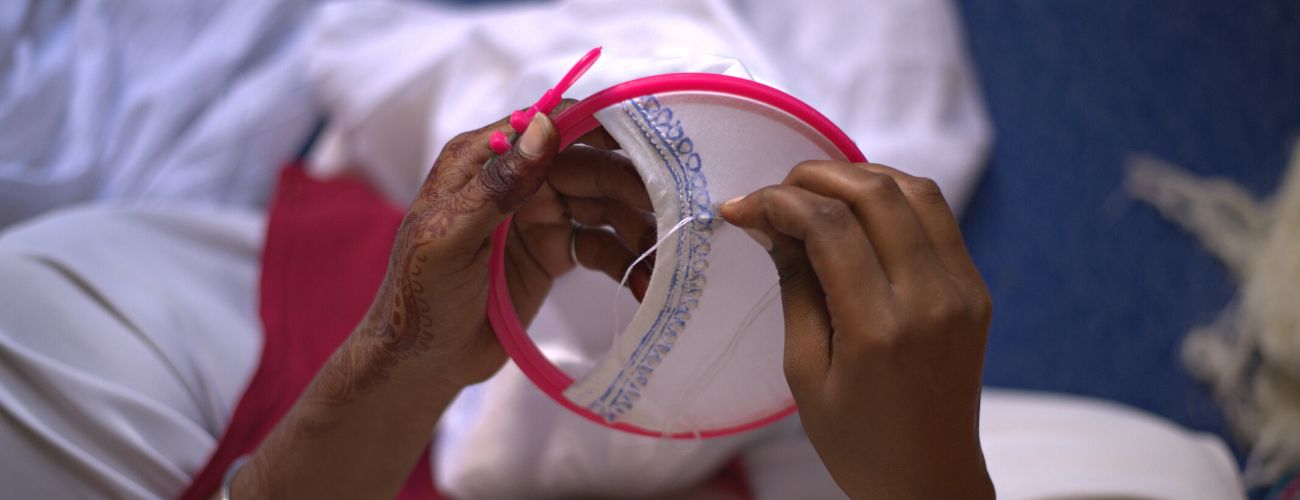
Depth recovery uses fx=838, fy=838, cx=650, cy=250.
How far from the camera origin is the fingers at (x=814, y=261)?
0.46 meters

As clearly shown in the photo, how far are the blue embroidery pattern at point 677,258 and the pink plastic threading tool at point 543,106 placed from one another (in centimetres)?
5

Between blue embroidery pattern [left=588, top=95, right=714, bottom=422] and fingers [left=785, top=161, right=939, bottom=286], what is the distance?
0.40 ft

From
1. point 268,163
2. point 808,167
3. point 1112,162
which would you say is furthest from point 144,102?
point 1112,162

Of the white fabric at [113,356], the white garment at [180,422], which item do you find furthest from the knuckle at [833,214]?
the white fabric at [113,356]

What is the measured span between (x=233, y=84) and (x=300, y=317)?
423mm

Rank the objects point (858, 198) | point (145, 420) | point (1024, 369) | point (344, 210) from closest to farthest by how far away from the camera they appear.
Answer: point (858, 198), point (145, 420), point (344, 210), point (1024, 369)

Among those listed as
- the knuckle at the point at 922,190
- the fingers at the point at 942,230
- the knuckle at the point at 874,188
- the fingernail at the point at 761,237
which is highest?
the knuckle at the point at 874,188

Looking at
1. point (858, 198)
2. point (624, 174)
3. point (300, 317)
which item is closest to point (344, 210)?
point (300, 317)

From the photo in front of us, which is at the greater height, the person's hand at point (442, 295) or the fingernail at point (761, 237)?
the fingernail at point (761, 237)

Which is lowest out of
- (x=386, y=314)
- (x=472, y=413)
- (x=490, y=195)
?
(x=472, y=413)

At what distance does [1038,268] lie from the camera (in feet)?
3.94

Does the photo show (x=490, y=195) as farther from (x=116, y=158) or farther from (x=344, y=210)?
(x=116, y=158)

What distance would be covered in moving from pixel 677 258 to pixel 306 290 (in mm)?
570

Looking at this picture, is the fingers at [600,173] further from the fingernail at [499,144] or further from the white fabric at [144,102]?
the white fabric at [144,102]
